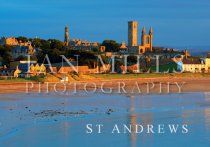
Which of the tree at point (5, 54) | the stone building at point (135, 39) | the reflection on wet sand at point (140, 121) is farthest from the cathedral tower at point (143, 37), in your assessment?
the reflection on wet sand at point (140, 121)

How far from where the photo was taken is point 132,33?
7319 centimetres

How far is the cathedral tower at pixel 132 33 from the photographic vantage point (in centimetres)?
7319

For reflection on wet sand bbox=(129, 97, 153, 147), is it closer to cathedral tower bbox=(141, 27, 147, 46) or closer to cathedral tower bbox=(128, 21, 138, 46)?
cathedral tower bbox=(128, 21, 138, 46)

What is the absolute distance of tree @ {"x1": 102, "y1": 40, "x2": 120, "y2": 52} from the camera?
74506 millimetres

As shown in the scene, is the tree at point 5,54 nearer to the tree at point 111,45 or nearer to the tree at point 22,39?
the tree at point 22,39

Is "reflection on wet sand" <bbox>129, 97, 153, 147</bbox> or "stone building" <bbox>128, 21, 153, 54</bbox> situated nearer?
"reflection on wet sand" <bbox>129, 97, 153, 147</bbox>

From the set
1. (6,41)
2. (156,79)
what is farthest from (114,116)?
(6,41)

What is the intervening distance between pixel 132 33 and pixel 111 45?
391cm

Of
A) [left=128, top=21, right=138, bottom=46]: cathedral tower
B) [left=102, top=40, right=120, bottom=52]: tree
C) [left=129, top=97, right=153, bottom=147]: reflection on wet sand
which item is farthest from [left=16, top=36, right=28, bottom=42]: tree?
[left=129, top=97, right=153, bottom=147]: reflection on wet sand

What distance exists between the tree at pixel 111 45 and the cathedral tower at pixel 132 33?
218 centimetres

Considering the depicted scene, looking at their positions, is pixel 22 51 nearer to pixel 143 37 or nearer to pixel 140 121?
pixel 143 37

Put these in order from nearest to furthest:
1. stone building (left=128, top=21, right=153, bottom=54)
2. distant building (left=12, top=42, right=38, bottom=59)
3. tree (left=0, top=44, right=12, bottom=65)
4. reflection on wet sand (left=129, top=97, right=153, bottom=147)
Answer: reflection on wet sand (left=129, top=97, right=153, bottom=147)
tree (left=0, top=44, right=12, bottom=65)
distant building (left=12, top=42, right=38, bottom=59)
stone building (left=128, top=21, right=153, bottom=54)

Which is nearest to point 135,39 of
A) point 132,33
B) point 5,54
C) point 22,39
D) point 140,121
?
point 132,33

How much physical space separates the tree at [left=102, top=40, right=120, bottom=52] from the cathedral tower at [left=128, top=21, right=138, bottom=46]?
218 cm
